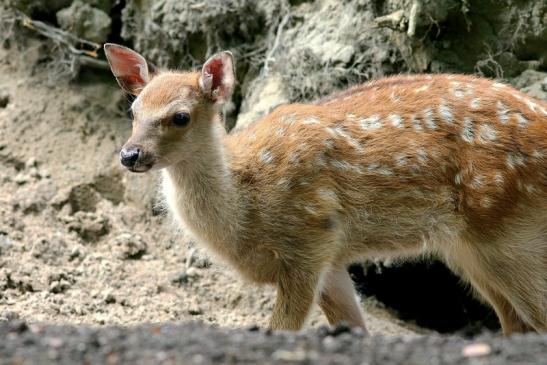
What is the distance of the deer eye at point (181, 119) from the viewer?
5795 millimetres

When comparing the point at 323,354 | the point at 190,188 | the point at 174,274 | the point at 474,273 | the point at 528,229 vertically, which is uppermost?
the point at 323,354

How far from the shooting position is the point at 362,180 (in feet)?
19.7

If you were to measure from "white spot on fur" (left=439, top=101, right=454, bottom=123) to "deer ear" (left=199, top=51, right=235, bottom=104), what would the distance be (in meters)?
1.41

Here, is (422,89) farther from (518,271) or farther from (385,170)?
(518,271)

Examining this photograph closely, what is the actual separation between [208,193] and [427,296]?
309cm

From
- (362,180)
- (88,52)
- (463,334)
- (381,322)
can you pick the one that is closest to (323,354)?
(362,180)

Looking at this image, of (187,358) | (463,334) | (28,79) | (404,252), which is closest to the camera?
(187,358)

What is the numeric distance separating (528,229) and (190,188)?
2.22 m

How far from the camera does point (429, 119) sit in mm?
6039

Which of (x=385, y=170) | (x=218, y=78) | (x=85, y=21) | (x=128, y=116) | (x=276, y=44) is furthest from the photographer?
(x=128, y=116)

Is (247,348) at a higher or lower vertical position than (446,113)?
higher

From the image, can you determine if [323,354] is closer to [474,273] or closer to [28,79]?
[474,273]

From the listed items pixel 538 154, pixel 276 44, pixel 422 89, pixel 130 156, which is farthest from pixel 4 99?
pixel 538 154

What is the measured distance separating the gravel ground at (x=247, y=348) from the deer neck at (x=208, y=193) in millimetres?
1956
